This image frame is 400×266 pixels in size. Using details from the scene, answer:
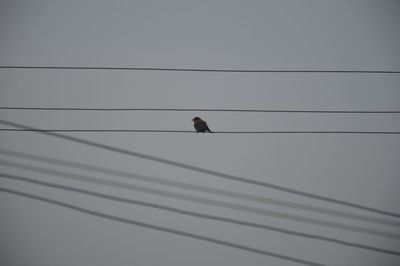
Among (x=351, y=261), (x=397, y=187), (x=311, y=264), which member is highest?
(x=397, y=187)

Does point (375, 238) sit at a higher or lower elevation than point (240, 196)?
higher

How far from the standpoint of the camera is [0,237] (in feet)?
34.6

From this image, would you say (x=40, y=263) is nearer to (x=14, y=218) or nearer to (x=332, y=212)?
(x=14, y=218)

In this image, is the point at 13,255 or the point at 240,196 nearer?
the point at 240,196

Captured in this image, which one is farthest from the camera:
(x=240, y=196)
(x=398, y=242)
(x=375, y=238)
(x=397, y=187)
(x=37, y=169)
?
(x=375, y=238)

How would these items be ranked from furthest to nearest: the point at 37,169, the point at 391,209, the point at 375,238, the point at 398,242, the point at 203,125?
the point at 375,238 < the point at 391,209 < the point at 398,242 < the point at 37,169 < the point at 203,125

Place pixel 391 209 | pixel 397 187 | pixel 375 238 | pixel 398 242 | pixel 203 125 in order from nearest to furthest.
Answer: pixel 203 125
pixel 398 242
pixel 391 209
pixel 397 187
pixel 375 238

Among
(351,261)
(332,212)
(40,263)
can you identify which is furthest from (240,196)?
(40,263)

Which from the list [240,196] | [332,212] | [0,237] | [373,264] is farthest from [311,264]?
[0,237]

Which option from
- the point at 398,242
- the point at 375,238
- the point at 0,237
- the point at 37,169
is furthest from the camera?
the point at 375,238

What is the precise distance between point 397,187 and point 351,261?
8.12 feet

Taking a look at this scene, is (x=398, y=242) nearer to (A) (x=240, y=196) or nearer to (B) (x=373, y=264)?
(B) (x=373, y=264)

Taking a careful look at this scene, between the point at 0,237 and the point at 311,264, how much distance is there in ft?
30.5

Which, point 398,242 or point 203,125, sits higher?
point 398,242
